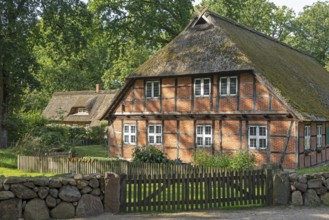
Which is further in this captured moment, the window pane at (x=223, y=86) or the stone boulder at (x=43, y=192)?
the window pane at (x=223, y=86)

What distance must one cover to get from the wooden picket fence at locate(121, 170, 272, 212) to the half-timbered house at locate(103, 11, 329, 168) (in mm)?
8939

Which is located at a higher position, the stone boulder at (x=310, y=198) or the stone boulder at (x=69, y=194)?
the stone boulder at (x=69, y=194)

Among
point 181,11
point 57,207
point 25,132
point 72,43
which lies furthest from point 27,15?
point 57,207

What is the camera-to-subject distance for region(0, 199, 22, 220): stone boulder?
9352 millimetres

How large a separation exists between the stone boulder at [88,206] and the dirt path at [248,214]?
0.21 m

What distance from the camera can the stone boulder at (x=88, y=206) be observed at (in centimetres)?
995

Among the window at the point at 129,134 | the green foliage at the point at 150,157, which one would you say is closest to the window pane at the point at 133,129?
the window at the point at 129,134

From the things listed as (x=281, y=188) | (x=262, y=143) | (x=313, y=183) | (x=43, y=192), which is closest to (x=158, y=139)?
(x=262, y=143)

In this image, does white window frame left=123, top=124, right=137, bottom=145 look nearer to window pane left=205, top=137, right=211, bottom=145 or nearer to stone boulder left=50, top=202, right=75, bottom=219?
window pane left=205, top=137, right=211, bottom=145

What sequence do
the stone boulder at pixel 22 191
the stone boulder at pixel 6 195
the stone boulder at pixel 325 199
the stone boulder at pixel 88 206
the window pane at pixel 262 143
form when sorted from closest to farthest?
the stone boulder at pixel 6 195, the stone boulder at pixel 22 191, the stone boulder at pixel 88 206, the stone boulder at pixel 325 199, the window pane at pixel 262 143

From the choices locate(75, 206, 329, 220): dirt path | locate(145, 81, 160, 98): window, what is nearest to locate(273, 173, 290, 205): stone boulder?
locate(75, 206, 329, 220): dirt path

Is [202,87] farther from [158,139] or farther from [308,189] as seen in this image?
[308,189]

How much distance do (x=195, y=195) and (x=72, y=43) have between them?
17.9m

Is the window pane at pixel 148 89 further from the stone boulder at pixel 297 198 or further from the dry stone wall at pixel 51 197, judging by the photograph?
the dry stone wall at pixel 51 197
